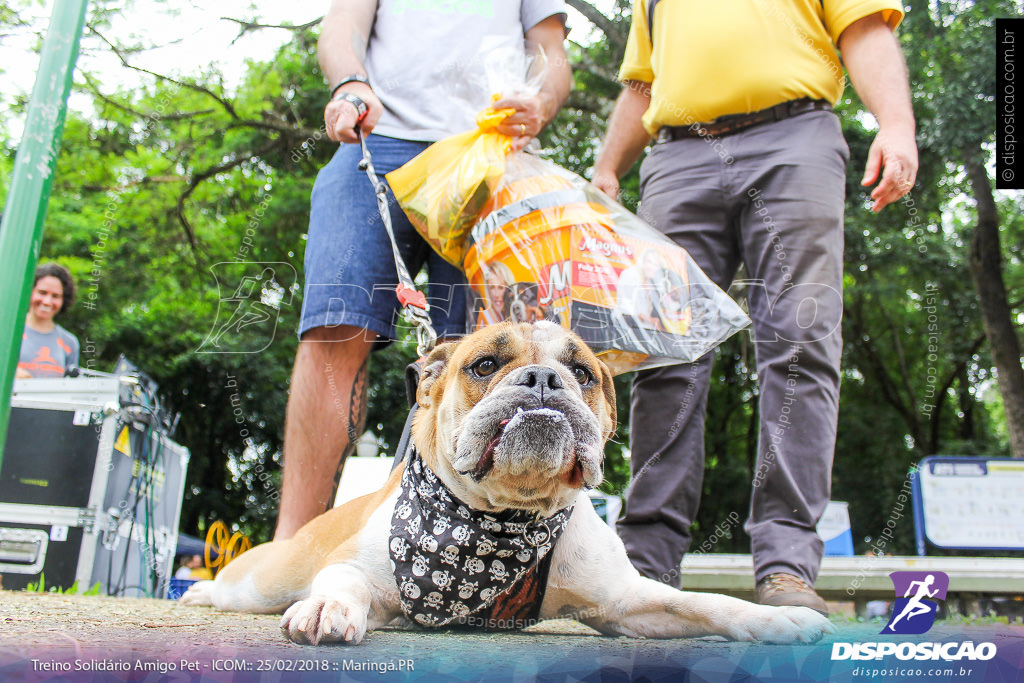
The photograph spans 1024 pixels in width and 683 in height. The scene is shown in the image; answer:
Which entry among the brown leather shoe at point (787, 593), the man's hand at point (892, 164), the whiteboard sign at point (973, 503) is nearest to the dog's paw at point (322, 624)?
the brown leather shoe at point (787, 593)

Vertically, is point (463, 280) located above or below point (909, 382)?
below

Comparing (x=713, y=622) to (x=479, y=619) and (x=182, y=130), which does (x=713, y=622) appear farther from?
(x=182, y=130)

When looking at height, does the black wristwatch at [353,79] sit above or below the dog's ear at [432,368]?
above

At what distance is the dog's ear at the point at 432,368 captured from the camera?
175 cm

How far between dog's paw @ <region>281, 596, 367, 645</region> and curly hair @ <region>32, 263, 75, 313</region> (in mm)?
3630

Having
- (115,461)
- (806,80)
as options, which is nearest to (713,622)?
(806,80)

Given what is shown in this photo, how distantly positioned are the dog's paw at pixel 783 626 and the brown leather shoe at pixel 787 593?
426 millimetres

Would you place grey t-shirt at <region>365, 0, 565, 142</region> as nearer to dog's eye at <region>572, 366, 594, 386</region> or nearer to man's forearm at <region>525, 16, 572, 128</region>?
man's forearm at <region>525, 16, 572, 128</region>

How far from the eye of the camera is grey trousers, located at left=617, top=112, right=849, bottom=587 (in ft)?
6.66

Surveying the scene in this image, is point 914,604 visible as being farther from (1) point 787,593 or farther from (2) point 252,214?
(2) point 252,214

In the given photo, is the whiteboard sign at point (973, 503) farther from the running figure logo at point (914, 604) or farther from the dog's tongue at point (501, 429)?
the dog's tongue at point (501, 429)

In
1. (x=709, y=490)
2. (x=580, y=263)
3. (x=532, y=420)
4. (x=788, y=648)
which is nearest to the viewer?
(x=788, y=648)

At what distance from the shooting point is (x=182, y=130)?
27.7ft

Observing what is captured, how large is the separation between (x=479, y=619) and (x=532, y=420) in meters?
0.52
